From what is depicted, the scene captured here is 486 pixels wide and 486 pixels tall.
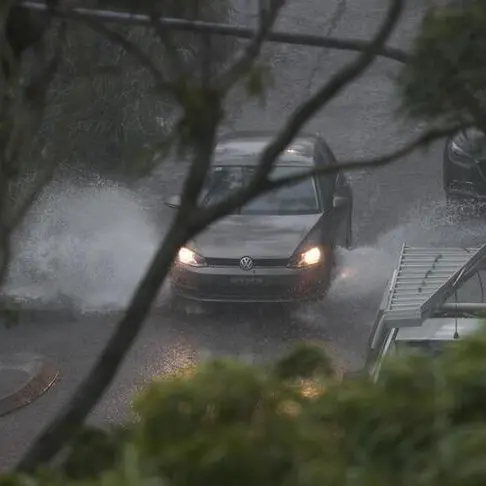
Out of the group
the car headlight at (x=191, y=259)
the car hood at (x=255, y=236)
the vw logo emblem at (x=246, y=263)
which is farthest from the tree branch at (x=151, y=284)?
the car headlight at (x=191, y=259)

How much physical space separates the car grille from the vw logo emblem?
3 cm

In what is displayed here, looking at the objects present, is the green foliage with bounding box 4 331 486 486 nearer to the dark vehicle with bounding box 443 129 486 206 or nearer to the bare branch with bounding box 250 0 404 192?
the bare branch with bounding box 250 0 404 192

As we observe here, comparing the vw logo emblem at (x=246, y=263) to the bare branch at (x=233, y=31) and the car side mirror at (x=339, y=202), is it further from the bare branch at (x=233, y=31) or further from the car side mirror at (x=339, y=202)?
the bare branch at (x=233, y=31)

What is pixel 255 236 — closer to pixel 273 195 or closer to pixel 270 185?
pixel 273 195

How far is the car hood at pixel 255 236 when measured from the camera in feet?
41.7

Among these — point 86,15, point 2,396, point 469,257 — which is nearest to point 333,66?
point 2,396

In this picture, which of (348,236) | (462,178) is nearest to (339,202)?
(348,236)

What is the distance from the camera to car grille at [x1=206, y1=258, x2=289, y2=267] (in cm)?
1264

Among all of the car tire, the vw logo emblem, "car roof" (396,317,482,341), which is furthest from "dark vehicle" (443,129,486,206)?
"car roof" (396,317,482,341)

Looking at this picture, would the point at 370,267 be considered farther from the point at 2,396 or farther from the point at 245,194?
the point at 245,194

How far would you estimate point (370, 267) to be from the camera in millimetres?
14492

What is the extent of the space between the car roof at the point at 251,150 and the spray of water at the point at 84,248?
67.1 inches

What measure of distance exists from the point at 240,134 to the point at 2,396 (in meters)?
5.06

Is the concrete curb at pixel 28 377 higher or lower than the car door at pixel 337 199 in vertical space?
lower
